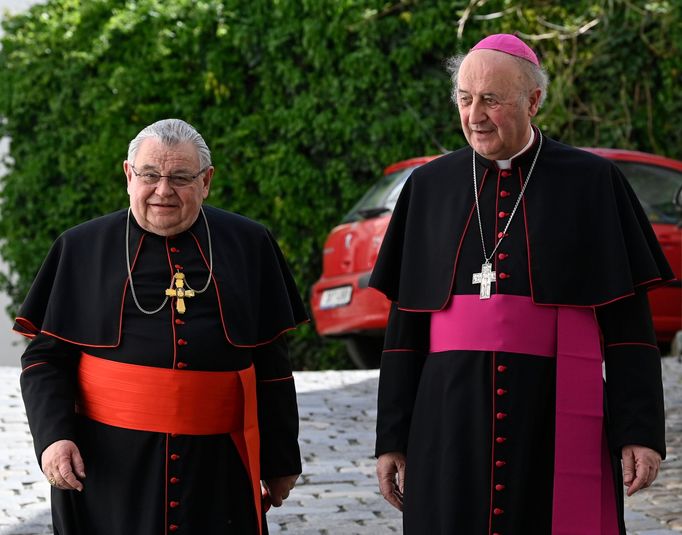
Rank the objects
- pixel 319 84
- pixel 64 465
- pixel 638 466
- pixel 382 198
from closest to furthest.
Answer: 1. pixel 638 466
2. pixel 64 465
3. pixel 382 198
4. pixel 319 84

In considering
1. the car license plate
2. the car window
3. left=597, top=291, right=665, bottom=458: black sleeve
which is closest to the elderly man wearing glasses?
left=597, top=291, right=665, bottom=458: black sleeve

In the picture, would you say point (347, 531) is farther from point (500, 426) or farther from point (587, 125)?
point (587, 125)

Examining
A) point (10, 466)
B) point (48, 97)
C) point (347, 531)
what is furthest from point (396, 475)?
point (48, 97)

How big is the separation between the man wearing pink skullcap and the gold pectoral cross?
1.86 ft

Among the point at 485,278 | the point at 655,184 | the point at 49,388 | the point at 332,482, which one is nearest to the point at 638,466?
the point at 485,278

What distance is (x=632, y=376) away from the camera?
3561 mm

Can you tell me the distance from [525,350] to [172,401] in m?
0.94

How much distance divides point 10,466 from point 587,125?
24.2 feet

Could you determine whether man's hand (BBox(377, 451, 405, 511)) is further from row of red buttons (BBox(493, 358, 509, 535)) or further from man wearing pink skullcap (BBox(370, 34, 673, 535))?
row of red buttons (BBox(493, 358, 509, 535))

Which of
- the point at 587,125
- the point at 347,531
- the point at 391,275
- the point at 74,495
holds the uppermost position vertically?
the point at 587,125

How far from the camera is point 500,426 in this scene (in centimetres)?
357

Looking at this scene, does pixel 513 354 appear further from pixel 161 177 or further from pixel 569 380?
pixel 161 177

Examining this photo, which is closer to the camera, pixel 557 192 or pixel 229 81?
pixel 557 192

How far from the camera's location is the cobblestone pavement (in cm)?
589
